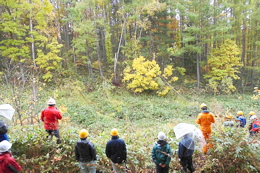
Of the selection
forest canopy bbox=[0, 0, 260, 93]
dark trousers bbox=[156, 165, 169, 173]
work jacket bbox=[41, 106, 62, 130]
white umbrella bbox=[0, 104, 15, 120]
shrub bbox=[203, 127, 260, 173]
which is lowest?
dark trousers bbox=[156, 165, 169, 173]

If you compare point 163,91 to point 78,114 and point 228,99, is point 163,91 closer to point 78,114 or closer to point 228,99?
point 228,99

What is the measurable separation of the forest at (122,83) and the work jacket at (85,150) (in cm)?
84

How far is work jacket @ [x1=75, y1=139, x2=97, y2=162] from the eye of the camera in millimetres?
4438

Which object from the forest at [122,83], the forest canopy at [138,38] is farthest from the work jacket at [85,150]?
the forest canopy at [138,38]

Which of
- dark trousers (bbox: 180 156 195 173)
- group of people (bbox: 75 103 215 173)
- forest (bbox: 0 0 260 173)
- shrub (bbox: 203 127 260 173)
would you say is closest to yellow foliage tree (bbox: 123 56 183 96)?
forest (bbox: 0 0 260 173)

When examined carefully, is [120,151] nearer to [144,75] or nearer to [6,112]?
[6,112]

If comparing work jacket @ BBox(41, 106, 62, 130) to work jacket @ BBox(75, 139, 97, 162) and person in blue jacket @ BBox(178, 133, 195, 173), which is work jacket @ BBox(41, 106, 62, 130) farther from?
person in blue jacket @ BBox(178, 133, 195, 173)

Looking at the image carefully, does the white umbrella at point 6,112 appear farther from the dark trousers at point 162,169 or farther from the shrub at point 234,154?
the shrub at point 234,154

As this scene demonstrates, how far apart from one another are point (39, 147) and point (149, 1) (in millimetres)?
18333

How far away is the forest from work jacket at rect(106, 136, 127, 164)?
0.72 meters

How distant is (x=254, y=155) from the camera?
4.65 metres

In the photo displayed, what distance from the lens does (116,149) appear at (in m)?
4.55

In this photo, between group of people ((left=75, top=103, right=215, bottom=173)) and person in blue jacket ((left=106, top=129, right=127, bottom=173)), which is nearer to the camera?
group of people ((left=75, top=103, right=215, bottom=173))

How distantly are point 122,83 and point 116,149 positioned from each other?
17.1 metres
